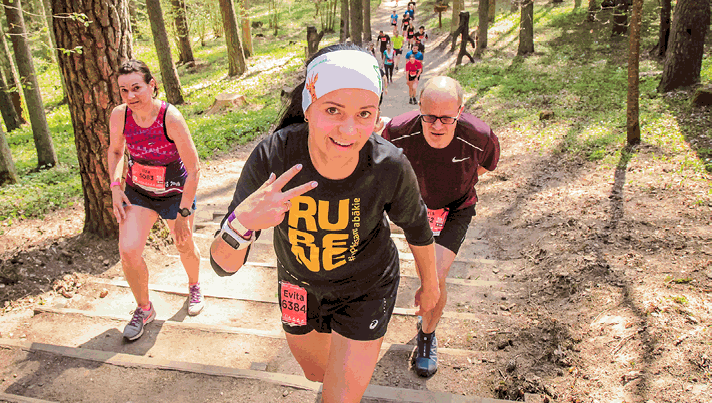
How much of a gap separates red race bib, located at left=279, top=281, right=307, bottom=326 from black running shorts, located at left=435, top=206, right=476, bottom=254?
1.50 metres

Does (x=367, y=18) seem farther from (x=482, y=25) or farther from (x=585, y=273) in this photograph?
(x=585, y=273)

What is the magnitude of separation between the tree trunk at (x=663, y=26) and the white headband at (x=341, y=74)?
14441 millimetres

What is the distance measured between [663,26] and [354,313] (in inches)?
602

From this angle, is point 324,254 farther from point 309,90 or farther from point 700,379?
point 700,379

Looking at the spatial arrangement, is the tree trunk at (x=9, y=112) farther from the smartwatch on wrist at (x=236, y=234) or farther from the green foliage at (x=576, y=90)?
the smartwatch on wrist at (x=236, y=234)

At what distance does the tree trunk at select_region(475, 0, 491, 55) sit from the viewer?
62.2ft

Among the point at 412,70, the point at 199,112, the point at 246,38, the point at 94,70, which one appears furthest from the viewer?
the point at 246,38

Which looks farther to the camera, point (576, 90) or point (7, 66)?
point (7, 66)

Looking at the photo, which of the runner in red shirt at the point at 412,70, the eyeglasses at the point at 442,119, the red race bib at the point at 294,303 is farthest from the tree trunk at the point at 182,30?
the red race bib at the point at 294,303

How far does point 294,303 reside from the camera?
2.68 m

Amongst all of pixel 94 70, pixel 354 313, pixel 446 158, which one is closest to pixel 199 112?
pixel 94 70

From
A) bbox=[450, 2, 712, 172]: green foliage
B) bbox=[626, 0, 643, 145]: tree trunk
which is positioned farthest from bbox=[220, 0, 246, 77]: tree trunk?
bbox=[626, 0, 643, 145]: tree trunk

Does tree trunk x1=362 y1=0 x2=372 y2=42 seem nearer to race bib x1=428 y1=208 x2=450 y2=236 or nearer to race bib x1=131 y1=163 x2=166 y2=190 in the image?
race bib x1=131 y1=163 x2=166 y2=190

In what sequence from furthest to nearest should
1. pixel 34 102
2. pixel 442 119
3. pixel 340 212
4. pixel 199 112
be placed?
pixel 199 112 < pixel 34 102 < pixel 442 119 < pixel 340 212
